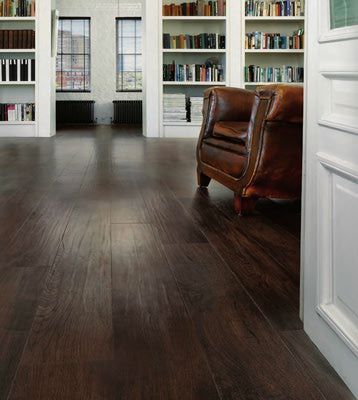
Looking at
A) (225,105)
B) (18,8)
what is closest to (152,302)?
(225,105)

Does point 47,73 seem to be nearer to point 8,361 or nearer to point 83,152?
point 83,152

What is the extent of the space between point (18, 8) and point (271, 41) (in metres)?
3.73

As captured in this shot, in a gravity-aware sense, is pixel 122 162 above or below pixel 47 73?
below

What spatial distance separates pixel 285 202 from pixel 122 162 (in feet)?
8.36

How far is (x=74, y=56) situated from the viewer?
595 inches

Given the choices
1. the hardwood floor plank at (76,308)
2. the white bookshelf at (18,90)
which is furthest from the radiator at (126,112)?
the hardwood floor plank at (76,308)

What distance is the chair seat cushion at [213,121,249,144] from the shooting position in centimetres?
364

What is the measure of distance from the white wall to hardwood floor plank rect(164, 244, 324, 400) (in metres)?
13.1

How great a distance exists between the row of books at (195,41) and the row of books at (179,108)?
0.71m

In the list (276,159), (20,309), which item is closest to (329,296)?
(20,309)

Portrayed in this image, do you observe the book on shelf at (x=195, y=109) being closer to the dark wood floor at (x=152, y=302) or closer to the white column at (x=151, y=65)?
the white column at (x=151, y=65)

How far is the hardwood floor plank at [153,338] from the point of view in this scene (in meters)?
1.37

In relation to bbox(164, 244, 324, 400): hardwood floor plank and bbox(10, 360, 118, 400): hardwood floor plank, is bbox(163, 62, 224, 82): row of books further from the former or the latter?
bbox(10, 360, 118, 400): hardwood floor plank

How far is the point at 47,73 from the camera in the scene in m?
9.64
